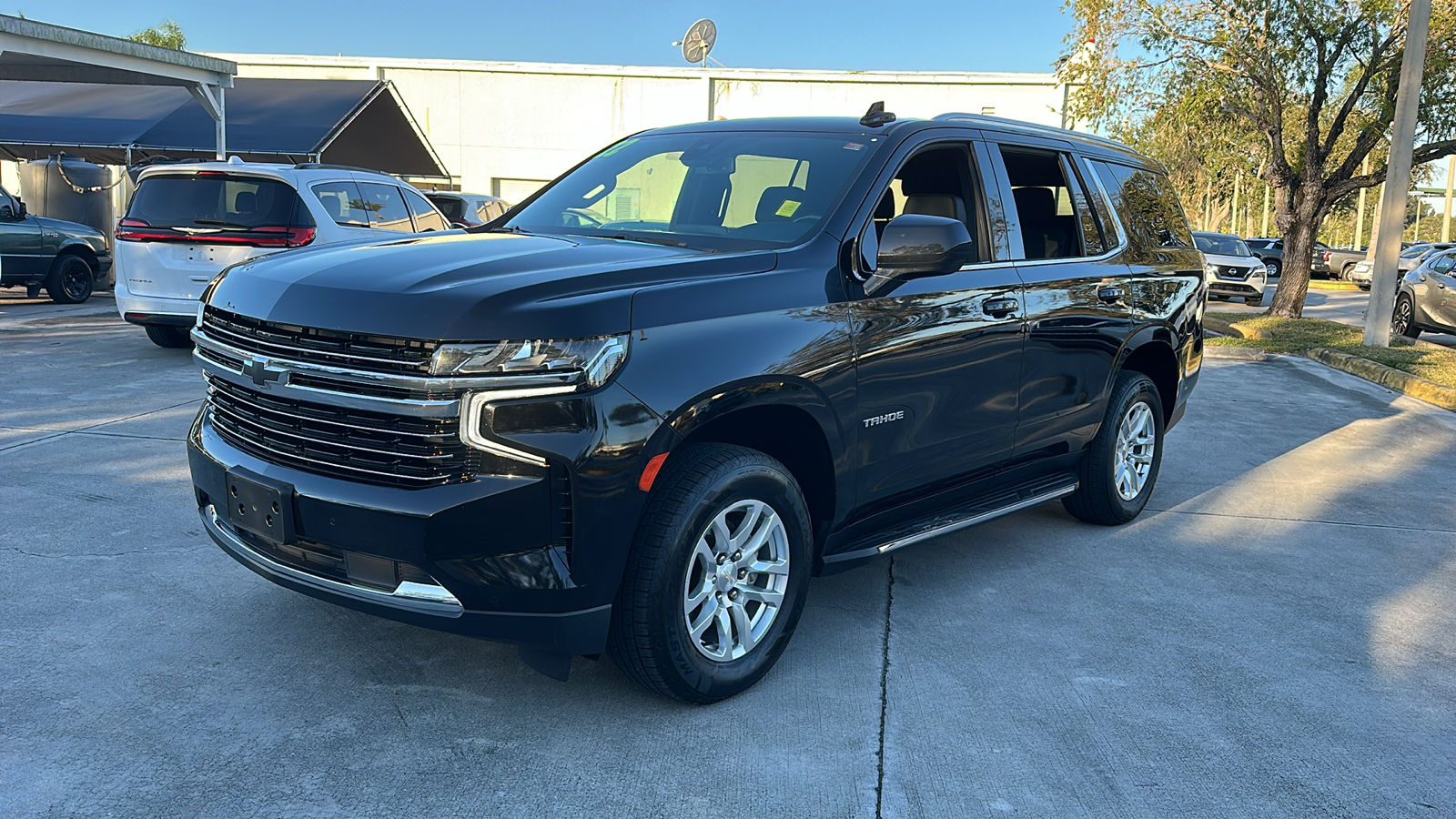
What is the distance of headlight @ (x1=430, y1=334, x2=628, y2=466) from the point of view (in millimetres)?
2893

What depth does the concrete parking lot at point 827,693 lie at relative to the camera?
2973mm

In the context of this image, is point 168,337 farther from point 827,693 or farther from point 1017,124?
point 827,693

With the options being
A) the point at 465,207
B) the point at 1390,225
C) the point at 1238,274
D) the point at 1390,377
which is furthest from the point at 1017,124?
the point at 1238,274

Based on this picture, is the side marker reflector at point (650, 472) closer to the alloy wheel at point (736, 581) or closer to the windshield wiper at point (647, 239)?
the alloy wheel at point (736, 581)

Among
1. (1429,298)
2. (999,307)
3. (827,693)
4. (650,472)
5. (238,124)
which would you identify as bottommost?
(827,693)

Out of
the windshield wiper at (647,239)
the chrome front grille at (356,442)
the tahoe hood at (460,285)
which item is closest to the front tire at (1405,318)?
the windshield wiper at (647,239)

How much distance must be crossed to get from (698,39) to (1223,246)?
13.8m

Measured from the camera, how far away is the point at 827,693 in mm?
3621

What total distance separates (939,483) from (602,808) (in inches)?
79.5

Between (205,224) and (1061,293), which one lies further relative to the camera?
(205,224)

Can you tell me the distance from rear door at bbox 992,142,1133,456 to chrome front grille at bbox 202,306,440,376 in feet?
8.84

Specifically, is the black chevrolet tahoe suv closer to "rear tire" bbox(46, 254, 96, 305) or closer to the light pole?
the light pole

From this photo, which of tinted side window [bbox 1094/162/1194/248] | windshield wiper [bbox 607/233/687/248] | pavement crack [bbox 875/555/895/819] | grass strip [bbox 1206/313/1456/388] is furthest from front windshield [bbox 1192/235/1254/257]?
windshield wiper [bbox 607/233/687/248]

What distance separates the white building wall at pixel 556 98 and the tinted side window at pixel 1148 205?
78.5 feet
